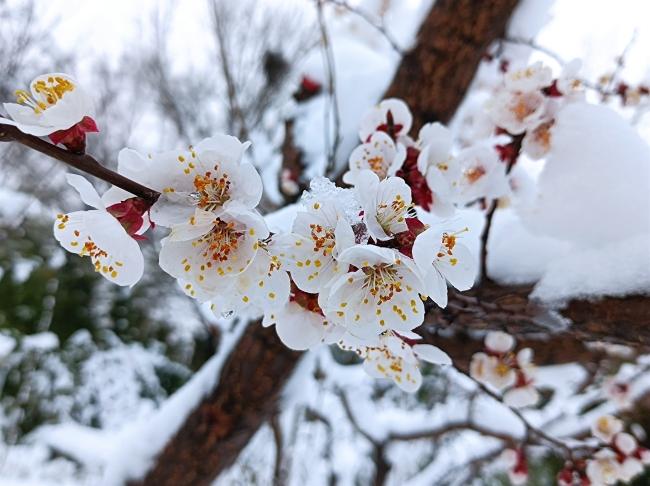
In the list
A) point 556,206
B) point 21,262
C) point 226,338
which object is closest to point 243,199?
point 556,206

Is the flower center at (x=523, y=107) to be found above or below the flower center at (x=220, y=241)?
above

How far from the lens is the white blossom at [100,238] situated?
42cm

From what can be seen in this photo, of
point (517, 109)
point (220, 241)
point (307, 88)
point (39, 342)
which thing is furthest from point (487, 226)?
point (39, 342)

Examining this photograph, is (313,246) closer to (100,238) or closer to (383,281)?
(383,281)

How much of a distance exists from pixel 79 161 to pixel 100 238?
0.26 ft

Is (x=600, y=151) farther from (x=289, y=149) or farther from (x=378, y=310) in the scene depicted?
(x=289, y=149)

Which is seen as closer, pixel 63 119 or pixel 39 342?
pixel 63 119

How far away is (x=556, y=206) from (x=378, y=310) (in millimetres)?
550

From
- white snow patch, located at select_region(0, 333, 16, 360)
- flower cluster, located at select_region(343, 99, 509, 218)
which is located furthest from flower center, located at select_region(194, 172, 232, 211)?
white snow patch, located at select_region(0, 333, 16, 360)

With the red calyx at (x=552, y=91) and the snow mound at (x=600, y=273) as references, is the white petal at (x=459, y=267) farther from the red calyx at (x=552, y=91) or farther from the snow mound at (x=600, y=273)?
the red calyx at (x=552, y=91)

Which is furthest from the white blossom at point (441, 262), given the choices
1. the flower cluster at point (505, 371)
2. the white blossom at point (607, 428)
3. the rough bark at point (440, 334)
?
the white blossom at point (607, 428)

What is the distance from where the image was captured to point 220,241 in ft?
1.45

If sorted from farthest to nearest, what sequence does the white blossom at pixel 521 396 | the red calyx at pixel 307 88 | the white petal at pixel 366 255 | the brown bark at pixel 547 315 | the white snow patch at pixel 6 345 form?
the white snow patch at pixel 6 345 < the red calyx at pixel 307 88 < the white blossom at pixel 521 396 < the brown bark at pixel 547 315 < the white petal at pixel 366 255

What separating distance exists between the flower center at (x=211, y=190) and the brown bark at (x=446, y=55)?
965mm
